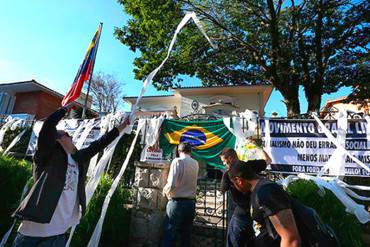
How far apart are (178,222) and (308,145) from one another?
10.6 ft

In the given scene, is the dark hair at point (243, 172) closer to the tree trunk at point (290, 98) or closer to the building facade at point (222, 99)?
the tree trunk at point (290, 98)

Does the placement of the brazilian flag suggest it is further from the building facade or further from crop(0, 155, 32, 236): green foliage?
the building facade

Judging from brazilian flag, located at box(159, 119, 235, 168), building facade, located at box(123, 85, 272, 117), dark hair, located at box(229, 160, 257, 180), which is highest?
building facade, located at box(123, 85, 272, 117)

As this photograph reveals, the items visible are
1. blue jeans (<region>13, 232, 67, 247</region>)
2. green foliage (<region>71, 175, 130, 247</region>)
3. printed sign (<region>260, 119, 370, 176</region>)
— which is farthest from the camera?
printed sign (<region>260, 119, 370, 176</region>)

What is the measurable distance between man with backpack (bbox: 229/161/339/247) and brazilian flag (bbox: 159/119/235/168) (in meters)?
3.97

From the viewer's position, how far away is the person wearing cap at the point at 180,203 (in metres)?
4.13

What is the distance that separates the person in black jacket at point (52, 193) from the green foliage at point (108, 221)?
1748 millimetres

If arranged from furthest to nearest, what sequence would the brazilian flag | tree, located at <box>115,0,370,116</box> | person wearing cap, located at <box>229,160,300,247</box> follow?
tree, located at <box>115,0,370,116</box>
the brazilian flag
person wearing cap, located at <box>229,160,300,247</box>

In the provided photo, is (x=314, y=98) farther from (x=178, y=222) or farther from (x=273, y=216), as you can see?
(x=273, y=216)

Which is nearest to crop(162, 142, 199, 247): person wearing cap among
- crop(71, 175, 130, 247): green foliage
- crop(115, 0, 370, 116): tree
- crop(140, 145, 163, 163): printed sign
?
crop(71, 175, 130, 247): green foliage

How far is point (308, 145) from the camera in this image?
5453mm

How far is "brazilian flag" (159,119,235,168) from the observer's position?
20.4ft

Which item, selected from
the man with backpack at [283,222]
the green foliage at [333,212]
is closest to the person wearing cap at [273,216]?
the man with backpack at [283,222]

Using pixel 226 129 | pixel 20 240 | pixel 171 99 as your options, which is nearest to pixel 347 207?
pixel 226 129
